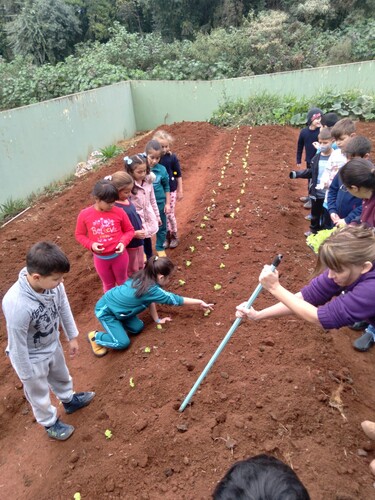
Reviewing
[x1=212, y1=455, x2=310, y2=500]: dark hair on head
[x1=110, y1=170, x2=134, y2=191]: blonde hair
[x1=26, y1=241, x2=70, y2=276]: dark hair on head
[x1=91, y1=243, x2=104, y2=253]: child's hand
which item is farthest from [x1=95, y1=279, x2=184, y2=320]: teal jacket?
[x1=212, y1=455, x2=310, y2=500]: dark hair on head

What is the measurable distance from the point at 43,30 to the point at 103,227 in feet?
90.0

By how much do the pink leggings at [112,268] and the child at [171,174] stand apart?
1.82 metres

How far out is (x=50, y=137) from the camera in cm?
1102

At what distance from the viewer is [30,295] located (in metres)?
2.89

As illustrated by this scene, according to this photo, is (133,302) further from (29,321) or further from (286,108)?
(286,108)

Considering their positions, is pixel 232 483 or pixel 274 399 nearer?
pixel 232 483

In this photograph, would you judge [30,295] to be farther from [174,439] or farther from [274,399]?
[274,399]

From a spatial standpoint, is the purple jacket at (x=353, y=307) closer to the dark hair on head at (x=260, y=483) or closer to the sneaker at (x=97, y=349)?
the dark hair on head at (x=260, y=483)

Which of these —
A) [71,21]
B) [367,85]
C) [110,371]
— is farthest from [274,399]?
[71,21]

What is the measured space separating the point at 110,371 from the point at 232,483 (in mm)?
3121

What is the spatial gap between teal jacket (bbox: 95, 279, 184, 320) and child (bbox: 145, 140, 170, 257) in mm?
1747

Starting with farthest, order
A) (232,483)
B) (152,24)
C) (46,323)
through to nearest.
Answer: (152,24), (46,323), (232,483)

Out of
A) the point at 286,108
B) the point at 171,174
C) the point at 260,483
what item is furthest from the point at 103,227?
the point at 286,108

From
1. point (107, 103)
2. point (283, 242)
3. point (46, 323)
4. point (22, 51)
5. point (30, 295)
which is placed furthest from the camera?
point (22, 51)
